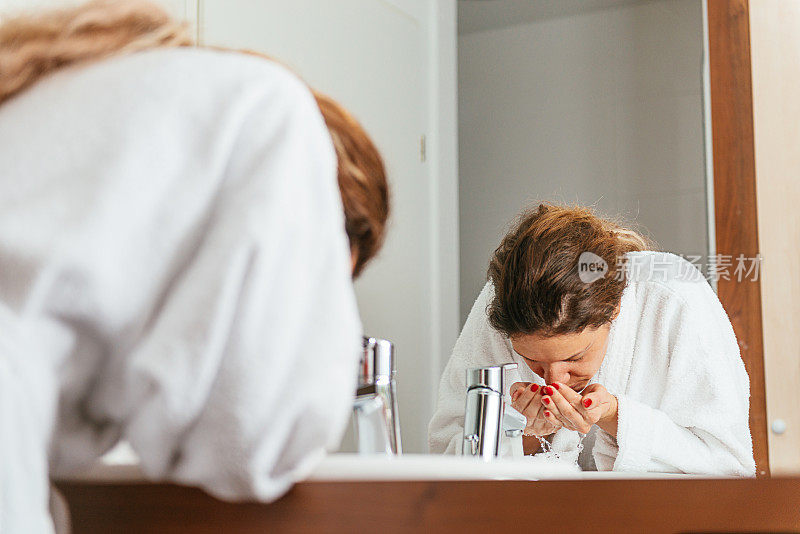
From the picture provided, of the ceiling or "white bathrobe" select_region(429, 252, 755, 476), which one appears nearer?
"white bathrobe" select_region(429, 252, 755, 476)

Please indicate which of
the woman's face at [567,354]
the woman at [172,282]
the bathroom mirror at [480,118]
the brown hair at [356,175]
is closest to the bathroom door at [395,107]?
the bathroom mirror at [480,118]

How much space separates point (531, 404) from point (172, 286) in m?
0.45

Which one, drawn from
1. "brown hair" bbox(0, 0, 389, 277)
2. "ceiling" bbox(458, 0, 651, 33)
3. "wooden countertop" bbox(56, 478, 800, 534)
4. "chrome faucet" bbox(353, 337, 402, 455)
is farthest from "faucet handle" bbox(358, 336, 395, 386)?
"ceiling" bbox(458, 0, 651, 33)

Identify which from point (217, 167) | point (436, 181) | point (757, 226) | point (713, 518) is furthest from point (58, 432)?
point (757, 226)

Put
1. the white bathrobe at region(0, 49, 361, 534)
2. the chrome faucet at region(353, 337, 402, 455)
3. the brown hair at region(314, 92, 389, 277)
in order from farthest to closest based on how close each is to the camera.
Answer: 1. the chrome faucet at region(353, 337, 402, 455)
2. the brown hair at region(314, 92, 389, 277)
3. the white bathrobe at region(0, 49, 361, 534)

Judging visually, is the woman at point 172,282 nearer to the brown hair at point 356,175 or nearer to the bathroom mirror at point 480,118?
the brown hair at point 356,175

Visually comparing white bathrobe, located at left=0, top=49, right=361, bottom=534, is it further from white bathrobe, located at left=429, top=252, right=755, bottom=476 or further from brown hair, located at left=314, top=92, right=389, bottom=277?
white bathrobe, located at left=429, top=252, right=755, bottom=476

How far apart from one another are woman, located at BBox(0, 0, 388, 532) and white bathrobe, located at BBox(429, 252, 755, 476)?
39 centimetres

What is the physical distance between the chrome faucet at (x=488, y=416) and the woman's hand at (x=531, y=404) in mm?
10

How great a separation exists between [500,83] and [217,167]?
0.56 meters

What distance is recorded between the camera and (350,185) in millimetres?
422

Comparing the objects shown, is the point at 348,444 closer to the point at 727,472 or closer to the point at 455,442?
the point at 455,442

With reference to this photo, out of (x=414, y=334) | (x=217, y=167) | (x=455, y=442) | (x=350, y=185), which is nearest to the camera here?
(x=217, y=167)

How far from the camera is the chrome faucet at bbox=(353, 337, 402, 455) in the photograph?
1.75 feet
